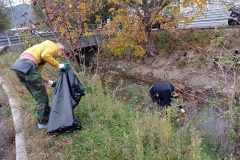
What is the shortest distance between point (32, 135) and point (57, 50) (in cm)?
138

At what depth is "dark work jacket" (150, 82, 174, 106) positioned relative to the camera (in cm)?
483

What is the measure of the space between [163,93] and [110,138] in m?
2.21

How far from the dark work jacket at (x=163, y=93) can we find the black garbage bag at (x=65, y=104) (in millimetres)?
1887

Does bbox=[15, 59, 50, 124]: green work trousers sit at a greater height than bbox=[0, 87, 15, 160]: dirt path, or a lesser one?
greater

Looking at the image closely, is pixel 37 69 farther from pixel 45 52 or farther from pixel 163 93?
pixel 163 93

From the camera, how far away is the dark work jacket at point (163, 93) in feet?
15.8

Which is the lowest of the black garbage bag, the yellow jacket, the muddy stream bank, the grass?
the muddy stream bank

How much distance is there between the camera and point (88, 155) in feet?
9.53

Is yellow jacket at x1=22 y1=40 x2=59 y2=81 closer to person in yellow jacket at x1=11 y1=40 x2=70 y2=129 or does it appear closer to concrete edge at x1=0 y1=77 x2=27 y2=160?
person in yellow jacket at x1=11 y1=40 x2=70 y2=129

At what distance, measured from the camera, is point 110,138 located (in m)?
2.96

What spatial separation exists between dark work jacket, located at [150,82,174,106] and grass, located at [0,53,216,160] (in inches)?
27.1

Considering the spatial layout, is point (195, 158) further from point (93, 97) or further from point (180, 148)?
point (93, 97)

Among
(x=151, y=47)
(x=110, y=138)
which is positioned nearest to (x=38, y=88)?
(x=110, y=138)

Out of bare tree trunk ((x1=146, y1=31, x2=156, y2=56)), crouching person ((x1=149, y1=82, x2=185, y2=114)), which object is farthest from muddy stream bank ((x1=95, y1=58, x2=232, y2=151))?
bare tree trunk ((x1=146, y1=31, x2=156, y2=56))
